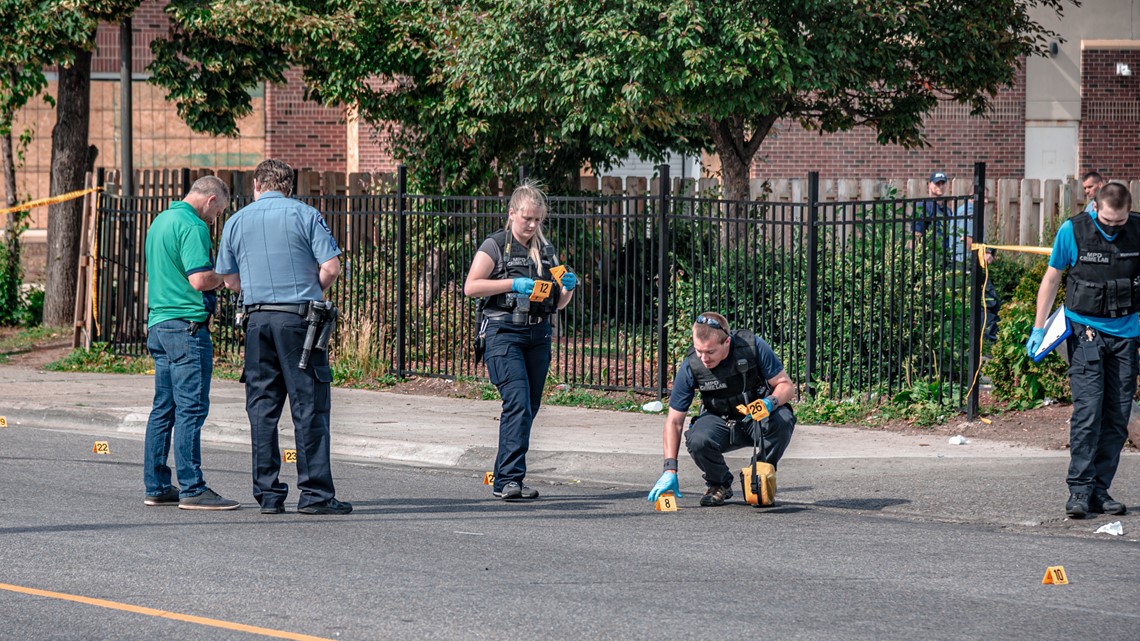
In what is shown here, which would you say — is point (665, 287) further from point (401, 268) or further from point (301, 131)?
point (301, 131)

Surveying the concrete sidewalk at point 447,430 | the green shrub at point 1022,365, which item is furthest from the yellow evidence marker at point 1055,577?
the green shrub at point 1022,365

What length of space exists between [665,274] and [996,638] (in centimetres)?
759

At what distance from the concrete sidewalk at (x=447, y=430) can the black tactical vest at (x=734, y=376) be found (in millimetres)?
1606

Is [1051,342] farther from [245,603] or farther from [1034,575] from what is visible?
[245,603]

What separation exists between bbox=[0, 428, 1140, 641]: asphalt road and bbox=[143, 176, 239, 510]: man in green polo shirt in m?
0.38

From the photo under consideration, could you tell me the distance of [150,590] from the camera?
6.52m

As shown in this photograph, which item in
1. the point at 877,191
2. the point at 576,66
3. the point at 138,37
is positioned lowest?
the point at 877,191

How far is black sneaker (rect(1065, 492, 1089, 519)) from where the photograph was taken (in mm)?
8266

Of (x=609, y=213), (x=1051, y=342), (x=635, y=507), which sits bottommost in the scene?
(x=635, y=507)

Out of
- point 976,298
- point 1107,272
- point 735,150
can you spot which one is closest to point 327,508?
point 1107,272

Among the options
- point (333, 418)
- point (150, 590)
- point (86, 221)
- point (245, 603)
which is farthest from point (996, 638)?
point (86, 221)

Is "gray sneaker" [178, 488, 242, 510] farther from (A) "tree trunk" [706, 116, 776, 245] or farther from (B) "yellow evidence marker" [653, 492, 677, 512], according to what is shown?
(A) "tree trunk" [706, 116, 776, 245]

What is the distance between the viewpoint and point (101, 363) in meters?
16.3

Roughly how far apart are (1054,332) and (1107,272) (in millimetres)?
471
